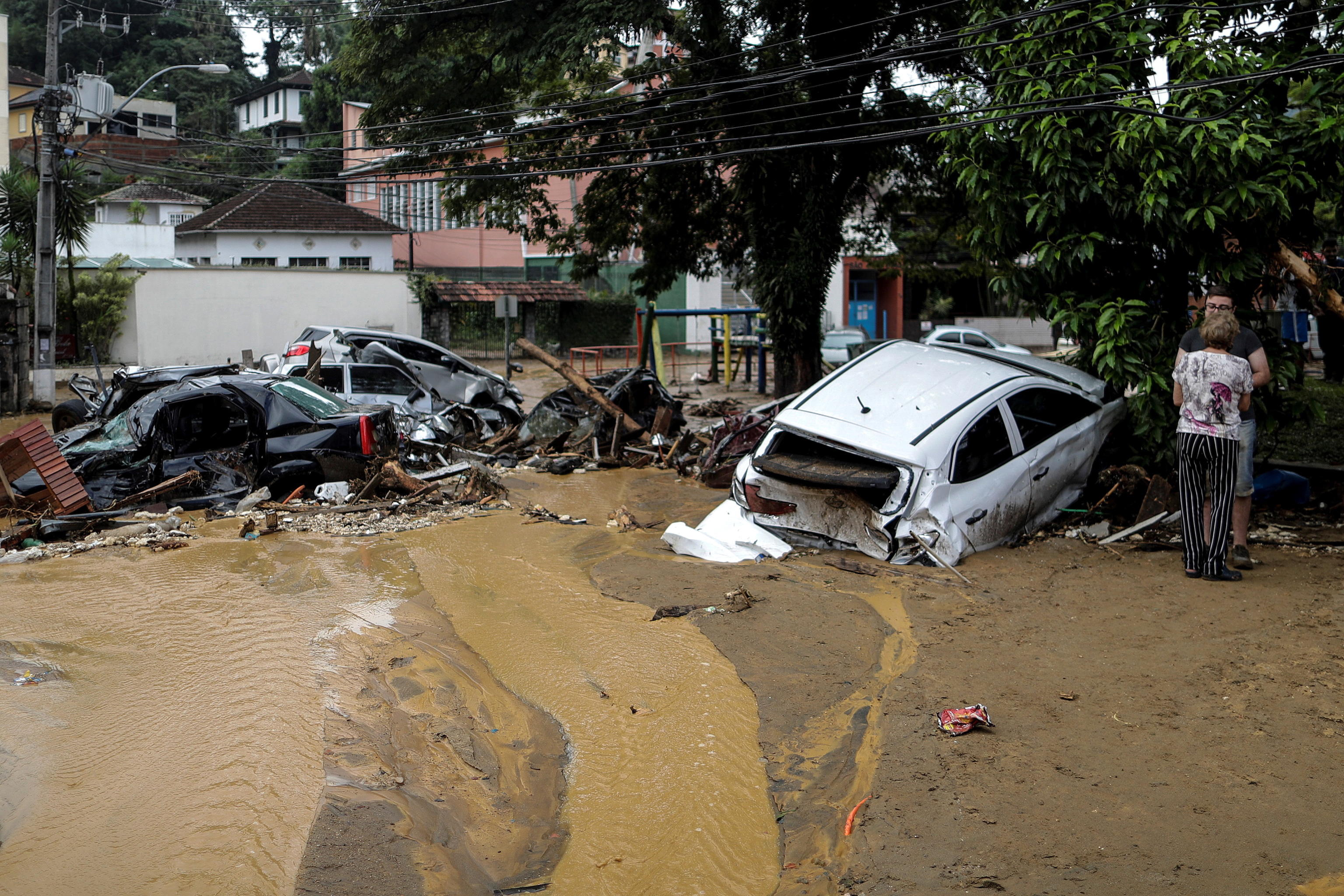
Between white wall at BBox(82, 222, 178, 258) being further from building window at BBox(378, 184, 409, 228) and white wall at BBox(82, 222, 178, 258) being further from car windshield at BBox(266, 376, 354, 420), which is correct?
car windshield at BBox(266, 376, 354, 420)

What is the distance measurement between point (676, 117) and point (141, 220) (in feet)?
130

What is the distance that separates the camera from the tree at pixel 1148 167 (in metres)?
8.82

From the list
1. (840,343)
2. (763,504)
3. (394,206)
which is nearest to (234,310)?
(840,343)

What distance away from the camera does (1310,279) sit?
902 cm

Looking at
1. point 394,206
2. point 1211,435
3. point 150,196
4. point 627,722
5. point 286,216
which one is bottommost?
point 627,722

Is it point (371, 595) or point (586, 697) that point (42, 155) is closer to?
point (371, 595)

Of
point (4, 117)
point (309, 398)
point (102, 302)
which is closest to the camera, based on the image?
point (309, 398)

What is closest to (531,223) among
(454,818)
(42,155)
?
(42,155)

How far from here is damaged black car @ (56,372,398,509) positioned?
10.9 metres

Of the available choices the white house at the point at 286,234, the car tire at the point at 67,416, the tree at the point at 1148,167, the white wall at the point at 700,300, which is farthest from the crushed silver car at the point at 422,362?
the white wall at the point at 700,300

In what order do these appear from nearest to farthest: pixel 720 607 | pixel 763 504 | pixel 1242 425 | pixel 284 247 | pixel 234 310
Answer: pixel 720 607 < pixel 1242 425 < pixel 763 504 < pixel 234 310 < pixel 284 247

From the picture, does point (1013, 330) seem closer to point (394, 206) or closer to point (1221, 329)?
point (394, 206)

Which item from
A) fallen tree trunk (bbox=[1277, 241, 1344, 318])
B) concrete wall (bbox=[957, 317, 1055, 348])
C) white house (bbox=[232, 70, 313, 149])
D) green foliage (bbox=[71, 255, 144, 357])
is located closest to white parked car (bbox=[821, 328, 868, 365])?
concrete wall (bbox=[957, 317, 1055, 348])

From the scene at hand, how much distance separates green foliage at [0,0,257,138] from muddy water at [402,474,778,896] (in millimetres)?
55101
